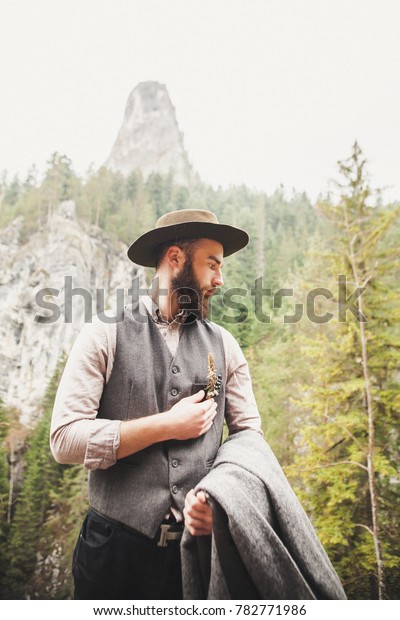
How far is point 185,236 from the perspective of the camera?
3.37 feet

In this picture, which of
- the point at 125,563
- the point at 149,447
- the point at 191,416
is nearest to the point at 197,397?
the point at 191,416

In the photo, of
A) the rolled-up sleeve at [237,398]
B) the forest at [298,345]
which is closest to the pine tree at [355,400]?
the forest at [298,345]

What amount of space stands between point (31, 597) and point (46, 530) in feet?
1.00

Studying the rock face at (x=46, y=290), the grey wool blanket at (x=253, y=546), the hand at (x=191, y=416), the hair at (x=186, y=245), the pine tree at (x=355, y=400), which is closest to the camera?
the grey wool blanket at (x=253, y=546)

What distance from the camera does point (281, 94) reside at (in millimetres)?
1987

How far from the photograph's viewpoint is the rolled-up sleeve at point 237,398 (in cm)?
99

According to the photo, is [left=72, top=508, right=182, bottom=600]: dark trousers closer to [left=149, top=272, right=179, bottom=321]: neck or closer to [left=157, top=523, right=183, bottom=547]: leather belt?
[left=157, top=523, right=183, bottom=547]: leather belt

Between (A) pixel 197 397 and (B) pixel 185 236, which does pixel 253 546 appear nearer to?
(A) pixel 197 397

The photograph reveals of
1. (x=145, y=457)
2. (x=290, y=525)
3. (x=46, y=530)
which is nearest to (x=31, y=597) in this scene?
(x=46, y=530)

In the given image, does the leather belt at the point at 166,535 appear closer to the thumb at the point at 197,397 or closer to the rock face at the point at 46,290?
the thumb at the point at 197,397

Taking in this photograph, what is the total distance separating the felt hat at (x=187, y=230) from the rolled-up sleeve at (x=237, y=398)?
12.1 inches

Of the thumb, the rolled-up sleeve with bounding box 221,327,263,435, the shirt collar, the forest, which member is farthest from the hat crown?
the forest

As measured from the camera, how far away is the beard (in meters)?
1.00

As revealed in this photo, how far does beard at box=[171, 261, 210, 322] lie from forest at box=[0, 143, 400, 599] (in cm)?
107
